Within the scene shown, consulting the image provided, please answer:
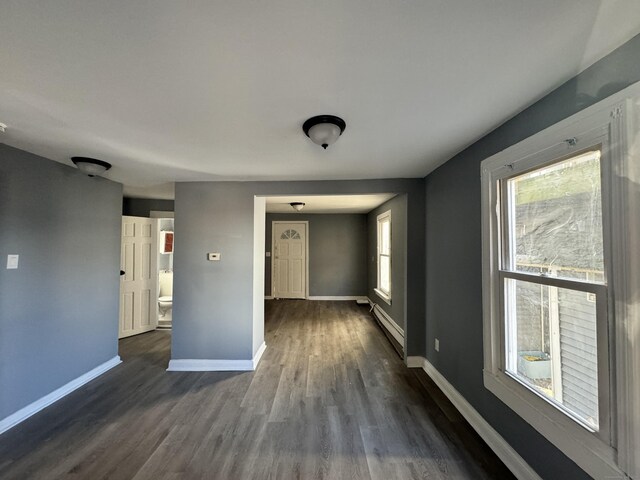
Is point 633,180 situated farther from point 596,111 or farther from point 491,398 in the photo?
point 491,398

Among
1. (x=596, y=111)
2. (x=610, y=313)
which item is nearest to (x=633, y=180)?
(x=596, y=111)

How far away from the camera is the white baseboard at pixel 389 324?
385 cm

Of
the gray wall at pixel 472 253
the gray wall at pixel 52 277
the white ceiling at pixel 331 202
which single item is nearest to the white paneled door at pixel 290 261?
the white ceiling at pixel 331 202

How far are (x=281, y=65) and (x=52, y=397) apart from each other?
11.0 feet

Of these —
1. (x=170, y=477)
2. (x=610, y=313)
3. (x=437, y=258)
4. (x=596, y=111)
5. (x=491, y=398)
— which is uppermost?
(x=596, y=111)

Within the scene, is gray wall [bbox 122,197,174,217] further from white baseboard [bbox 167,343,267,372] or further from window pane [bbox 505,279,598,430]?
window pane [bbox 505,279,598,430]

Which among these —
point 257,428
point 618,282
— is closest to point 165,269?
point 257,428

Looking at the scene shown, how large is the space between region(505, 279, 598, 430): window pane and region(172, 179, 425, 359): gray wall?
1.40 meters

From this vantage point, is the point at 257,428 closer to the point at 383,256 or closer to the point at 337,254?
the point at 383,256

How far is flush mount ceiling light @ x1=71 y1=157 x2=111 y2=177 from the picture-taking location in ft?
7.61

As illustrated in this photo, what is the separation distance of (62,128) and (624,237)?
304 cm

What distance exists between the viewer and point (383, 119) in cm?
165

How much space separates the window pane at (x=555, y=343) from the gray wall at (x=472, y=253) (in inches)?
10.6

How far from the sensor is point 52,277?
2.45m
